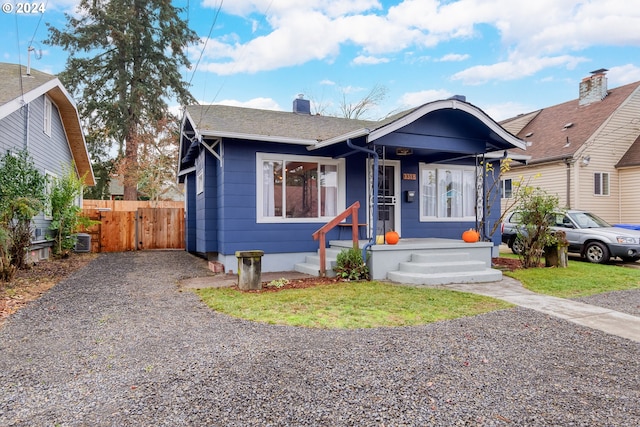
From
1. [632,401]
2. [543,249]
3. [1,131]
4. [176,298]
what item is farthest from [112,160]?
[632,401]

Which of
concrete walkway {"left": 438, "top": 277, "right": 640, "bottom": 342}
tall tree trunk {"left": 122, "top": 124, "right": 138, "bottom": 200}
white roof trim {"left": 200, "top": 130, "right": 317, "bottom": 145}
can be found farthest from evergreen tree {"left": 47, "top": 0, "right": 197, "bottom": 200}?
concrete walkway {"left": 438, "top": 277, "right": 640, "bottom": 342}

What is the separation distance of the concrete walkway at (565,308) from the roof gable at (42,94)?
30.8 ft

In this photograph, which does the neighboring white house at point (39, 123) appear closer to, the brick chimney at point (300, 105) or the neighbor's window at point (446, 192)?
the brick chimney at point (300, 105)

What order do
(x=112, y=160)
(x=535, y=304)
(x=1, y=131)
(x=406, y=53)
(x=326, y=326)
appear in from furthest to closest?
(x=112, y=160), (x=406, y=53), (x=1, y=131), (x=535, y=304), (x=326, y=326)

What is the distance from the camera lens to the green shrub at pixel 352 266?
745cm

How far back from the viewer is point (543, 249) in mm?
9281

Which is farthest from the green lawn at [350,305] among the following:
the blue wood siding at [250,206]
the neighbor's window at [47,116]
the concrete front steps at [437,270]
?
the neighbor's window at [47,116]

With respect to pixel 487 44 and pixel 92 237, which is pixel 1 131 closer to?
pixel 92 237

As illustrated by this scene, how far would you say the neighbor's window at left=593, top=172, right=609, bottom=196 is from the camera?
15.9 metres

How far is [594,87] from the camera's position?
1766 centimetres

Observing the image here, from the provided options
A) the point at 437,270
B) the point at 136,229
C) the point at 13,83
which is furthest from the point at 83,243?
the point at 437,270

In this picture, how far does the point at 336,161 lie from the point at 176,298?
483 cm

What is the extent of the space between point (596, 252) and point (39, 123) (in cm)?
1537

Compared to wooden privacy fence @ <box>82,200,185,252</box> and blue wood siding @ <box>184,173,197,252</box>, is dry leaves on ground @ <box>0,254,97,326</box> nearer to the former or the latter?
wooden privacy fence @ <box>82,200,185,252</box>
